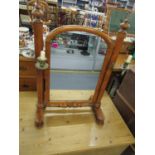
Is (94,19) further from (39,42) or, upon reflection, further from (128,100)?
(39,42)

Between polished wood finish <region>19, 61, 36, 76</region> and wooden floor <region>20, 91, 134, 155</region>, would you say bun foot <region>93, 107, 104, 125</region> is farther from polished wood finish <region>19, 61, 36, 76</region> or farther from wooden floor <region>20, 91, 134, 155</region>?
polished wood finish <region>19, 61, 36, 76</region>

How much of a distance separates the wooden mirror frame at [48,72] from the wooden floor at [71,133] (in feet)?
0.19

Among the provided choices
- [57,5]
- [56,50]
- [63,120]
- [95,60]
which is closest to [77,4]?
[57,5]

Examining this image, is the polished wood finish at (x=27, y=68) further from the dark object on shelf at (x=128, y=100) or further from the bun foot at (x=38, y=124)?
the dark object on shelf at (x=128, y=100)

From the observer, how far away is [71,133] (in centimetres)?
90

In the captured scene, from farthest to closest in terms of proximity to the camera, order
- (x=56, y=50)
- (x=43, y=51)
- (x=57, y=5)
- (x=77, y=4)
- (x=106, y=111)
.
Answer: (x=77, y=4) → (x=57, y=5) → (x=56, y=50) → (x=106, y=111) → (x=43, y=51)

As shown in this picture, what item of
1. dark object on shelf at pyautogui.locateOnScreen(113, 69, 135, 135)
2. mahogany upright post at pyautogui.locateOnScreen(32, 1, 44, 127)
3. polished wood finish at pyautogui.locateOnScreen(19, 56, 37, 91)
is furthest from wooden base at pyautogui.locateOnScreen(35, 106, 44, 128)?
dark object on shelf at pyautogui.locateOnScreen(113, 69, 135, 135)

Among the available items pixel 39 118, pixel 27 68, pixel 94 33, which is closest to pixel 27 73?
pixel 27 68

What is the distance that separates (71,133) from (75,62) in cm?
150

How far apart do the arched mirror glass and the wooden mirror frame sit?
8.5 inches

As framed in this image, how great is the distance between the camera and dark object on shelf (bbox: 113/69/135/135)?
3.44 ft
